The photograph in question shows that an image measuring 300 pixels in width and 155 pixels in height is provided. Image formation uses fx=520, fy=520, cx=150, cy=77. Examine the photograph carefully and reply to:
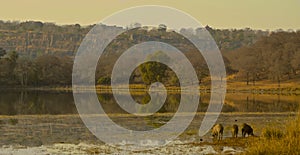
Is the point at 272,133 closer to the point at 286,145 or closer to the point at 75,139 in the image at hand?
the point at 286,145

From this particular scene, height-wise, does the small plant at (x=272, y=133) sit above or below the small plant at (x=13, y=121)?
below

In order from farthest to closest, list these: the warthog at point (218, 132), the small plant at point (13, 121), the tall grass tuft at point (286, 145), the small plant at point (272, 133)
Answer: the small plant at point (13, 121)
the warthog at point (218, 132)
the small plant at point (272, 133)
the tall grass tuft at point (286, 145)

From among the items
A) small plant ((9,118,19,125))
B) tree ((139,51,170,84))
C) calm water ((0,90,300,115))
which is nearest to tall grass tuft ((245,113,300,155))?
small plant ((9,118,19,125))

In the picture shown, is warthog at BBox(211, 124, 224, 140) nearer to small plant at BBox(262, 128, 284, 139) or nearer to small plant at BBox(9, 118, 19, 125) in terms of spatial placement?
small plant at BBox(262, 128, 284, 139)

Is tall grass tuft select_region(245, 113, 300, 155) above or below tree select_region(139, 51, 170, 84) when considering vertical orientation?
below

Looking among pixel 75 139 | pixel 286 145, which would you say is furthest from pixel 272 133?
pixel 75 139

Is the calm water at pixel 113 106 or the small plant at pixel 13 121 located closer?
the small plant at pixel 13 121

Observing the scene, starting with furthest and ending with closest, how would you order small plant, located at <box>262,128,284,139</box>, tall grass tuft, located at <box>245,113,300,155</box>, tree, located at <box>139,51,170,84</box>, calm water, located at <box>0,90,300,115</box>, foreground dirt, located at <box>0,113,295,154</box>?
1. tree, located at <box>139,51,170,84</box>
2. calm water, located at <box>0,90,300,115</box>
3. foreground dirt, located at <box>0,113,295,154</box>
4. small plant, located at <box>262,128,284,139</box>
5. tall grass tuft, located at <box>245,113,300,155</box>

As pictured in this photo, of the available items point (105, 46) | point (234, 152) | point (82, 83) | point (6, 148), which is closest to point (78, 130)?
point (6, 148)

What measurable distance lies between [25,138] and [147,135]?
557 cm

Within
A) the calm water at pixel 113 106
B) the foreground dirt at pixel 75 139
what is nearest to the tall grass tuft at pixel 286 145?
the foreground dirt at pixel 75 139

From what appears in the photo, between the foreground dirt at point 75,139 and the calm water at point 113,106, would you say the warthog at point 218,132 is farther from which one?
the calm water at point 113,106

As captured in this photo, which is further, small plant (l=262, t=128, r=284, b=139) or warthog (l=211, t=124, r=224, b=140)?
warthog (l=211, t=124, r=224, b=140)

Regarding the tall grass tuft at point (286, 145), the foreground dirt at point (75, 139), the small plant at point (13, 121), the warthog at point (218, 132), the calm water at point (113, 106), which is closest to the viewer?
the tall grass tuft at point (286, 145)
